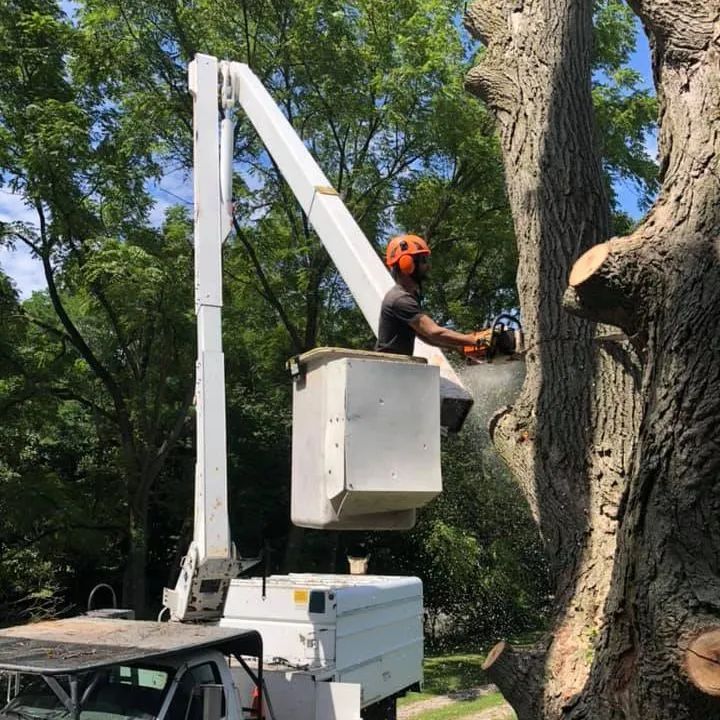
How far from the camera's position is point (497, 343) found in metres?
Answer: 4.46

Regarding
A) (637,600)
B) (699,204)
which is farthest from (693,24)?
(637,600)

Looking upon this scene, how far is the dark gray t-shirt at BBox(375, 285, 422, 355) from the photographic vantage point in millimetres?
A: 4422

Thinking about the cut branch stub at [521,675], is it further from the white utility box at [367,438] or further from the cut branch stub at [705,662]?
the cut branch stub at [705,662]

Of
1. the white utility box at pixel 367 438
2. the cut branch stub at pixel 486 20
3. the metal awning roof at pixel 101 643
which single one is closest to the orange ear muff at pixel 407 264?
the white utility box at pixel 367 438

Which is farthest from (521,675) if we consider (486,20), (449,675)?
(449,675)

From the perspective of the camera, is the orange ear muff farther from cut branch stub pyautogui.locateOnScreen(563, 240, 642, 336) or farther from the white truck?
cut branch stub pyautogui.locateOnScreen(563, 240, 642, 336)

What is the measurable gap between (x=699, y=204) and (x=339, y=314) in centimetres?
1238

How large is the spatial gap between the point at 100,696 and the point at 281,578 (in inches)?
142

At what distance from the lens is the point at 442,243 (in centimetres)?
1616

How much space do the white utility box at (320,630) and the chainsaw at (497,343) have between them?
314 cm

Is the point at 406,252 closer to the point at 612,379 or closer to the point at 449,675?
the point at 612,379

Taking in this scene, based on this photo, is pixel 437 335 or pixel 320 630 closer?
pixel 437 335

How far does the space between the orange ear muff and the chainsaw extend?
49 cm

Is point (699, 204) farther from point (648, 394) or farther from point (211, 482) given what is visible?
point (211, 482)
